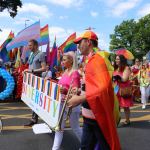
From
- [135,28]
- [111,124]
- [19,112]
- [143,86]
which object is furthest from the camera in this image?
[135,28]

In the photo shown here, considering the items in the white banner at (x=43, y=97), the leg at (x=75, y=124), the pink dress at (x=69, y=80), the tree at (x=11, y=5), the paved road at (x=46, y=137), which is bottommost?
the paved road at (x=46, y=137)

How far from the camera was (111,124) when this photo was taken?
379 centimetres

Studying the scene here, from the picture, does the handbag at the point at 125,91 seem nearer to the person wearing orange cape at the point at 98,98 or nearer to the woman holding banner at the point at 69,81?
the woman holding banner at the point at 69,81

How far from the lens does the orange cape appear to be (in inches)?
145

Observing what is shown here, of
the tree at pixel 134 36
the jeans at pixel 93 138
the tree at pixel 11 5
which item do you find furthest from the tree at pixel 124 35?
the jeans at pixel 93 138

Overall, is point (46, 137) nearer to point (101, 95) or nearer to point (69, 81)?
point (69, 81)

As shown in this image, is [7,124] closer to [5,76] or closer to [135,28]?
[5,76]

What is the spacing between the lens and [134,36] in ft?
273

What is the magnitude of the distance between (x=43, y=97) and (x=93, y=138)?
A: 2.63m

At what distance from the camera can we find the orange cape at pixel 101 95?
3686mm

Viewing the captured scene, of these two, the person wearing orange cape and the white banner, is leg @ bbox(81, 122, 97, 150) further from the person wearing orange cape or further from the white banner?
the white banner

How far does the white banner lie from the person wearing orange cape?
1.79m

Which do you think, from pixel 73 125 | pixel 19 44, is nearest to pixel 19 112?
pixel 19 44

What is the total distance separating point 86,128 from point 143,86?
913cm
